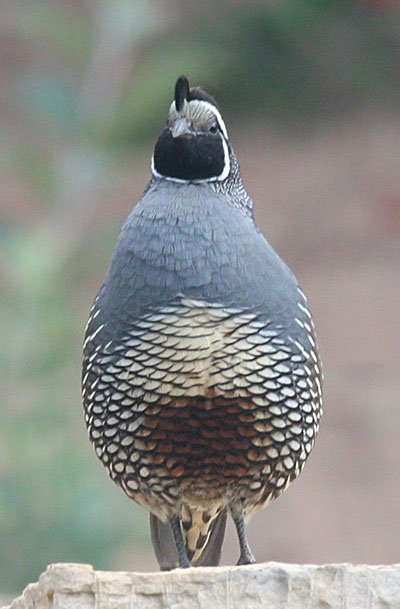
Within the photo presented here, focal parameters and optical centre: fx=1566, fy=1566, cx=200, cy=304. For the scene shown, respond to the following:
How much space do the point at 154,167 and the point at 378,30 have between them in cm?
450

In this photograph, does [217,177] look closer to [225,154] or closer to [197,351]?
[225,154]

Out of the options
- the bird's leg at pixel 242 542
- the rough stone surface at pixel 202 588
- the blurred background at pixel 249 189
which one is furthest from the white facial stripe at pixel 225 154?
the blurred background at pixel 249 189

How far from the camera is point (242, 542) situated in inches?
141

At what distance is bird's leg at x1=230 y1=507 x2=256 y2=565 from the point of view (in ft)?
11.7

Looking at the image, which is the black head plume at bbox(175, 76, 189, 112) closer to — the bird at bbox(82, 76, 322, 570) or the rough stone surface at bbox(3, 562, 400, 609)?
the bird at bbox(82, 76, 322, 570)

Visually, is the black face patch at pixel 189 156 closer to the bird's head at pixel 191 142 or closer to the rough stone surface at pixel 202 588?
the bird's head at pixel 191 142

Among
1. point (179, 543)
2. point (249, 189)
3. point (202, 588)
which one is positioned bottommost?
point (202, 588)

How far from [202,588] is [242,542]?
3.36ft

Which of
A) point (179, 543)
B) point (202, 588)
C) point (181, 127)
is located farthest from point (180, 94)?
point (202, 588)

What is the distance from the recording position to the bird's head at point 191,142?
11.6 feet

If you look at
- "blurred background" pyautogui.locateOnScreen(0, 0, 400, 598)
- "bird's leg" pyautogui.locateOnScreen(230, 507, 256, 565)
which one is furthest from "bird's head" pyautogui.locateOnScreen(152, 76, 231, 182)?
"blurred background" pyautogui.locateOnScreen(0, 0, 400, 598)

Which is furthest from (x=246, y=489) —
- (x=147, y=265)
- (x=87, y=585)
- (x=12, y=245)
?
(x=12, y=245)

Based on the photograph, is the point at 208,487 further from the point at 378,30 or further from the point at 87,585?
the point at 378,30

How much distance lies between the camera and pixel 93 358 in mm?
3510
